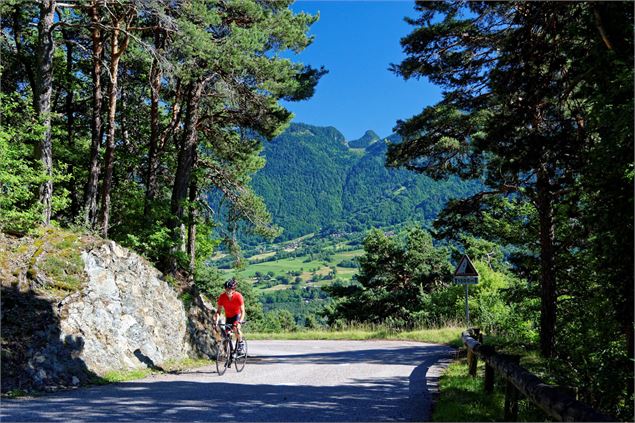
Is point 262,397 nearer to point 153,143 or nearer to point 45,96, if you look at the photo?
point 45,96

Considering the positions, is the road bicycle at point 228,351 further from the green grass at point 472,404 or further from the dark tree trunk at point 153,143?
the dark tree trunk at point 153,143

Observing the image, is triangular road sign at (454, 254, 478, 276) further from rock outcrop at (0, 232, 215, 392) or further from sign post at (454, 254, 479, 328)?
rock outcrop at (0, 232, 215, 392)

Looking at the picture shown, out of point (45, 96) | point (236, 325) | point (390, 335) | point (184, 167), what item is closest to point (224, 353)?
point (236, 325)

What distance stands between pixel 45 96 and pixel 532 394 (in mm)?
14064

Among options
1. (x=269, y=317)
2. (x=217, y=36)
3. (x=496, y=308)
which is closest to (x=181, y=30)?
(x=217, y=36)

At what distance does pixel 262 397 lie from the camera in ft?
27.7

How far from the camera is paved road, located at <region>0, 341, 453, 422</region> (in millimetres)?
6867

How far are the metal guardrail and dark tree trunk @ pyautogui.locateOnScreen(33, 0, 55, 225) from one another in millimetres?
11364

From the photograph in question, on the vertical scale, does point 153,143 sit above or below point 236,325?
Result: above

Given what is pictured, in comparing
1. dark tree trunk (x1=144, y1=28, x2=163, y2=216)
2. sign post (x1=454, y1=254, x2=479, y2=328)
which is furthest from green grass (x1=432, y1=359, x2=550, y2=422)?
dark tree trunk (x1=144, y1=28, x2=163, y2=216)

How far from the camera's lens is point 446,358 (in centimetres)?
1510

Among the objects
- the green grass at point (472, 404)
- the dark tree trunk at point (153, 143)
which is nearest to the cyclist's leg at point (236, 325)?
the green grass at point (472, 404)

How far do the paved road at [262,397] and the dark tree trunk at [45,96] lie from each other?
19.9ft

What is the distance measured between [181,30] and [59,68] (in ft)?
38.9
